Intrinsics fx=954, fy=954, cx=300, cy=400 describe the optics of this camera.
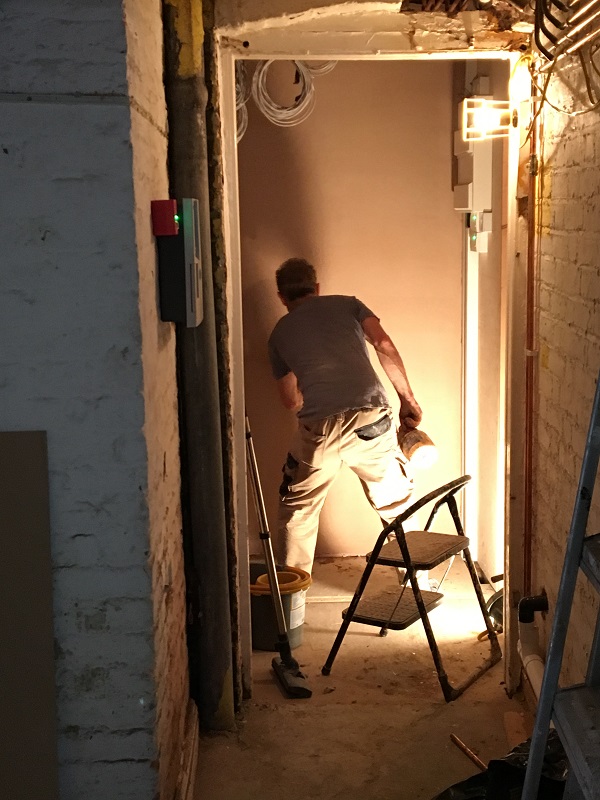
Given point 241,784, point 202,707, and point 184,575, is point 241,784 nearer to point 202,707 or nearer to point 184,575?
point 202,707

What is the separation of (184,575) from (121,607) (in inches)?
36.3

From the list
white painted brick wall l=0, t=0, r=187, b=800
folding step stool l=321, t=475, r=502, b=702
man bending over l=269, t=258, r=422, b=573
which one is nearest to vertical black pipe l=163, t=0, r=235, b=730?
white painted brick wall l=0, t=0, r=187, b=800

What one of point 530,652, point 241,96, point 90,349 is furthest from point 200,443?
point 241,96

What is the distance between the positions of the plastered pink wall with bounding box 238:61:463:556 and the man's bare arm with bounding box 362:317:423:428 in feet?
1.89

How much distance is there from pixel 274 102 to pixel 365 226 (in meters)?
0.80

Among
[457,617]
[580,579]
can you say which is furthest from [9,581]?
[457,617]

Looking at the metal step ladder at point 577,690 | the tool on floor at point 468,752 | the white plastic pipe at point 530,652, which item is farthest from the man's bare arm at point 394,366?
the metal step ladder at point 577,690

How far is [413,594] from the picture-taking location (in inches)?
157

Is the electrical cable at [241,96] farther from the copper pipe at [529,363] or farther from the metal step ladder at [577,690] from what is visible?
the metal step ladder at [577,690]

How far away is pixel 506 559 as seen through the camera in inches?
142

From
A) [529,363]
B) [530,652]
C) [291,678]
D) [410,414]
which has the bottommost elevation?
[291,678]

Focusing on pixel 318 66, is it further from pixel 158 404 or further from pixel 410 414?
pixel 158 404

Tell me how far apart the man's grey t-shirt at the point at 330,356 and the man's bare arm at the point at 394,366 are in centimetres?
6

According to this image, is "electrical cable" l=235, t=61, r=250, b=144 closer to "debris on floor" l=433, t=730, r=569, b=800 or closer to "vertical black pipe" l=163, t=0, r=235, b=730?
"vertical black pipe" l=163, t=0, r=235, b=730
